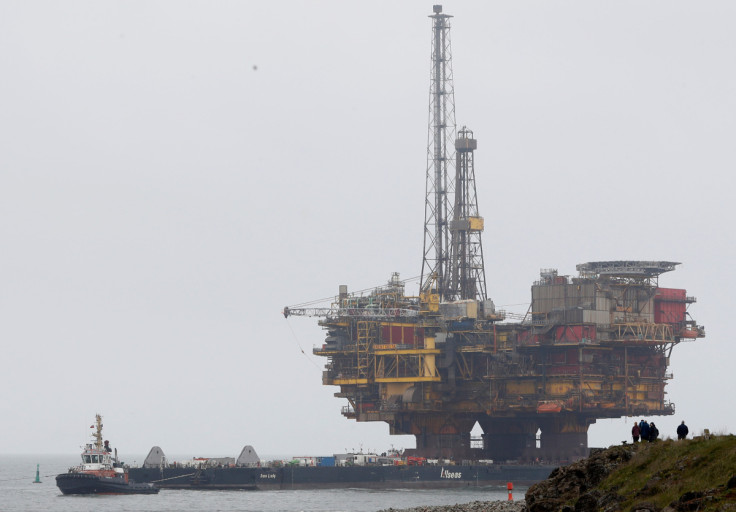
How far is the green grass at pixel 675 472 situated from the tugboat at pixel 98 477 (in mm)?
75842

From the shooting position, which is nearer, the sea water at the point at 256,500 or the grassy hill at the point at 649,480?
the grassy hill at the point at 649,480

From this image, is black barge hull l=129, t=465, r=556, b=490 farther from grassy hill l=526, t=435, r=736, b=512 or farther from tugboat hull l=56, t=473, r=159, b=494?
grassy hill l=526, t=435, r=736, b=512

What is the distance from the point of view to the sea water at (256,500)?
96.8 metres

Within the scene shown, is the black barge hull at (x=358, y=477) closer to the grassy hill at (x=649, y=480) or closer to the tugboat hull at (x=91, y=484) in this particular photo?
the tugboat hull at (x=91, y=484)

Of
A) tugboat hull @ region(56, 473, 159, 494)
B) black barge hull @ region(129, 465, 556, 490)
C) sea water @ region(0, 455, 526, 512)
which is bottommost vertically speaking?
sea water @ region(0, 455, 526, 512)

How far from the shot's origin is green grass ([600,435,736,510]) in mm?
36344

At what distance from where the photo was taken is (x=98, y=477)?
4348 inches

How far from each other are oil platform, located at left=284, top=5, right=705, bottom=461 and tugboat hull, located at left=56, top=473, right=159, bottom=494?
2630cm

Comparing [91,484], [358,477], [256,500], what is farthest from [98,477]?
[358,477]

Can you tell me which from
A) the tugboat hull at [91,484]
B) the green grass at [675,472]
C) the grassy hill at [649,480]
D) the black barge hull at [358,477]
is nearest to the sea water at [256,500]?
the tugboat hull at [91,484]

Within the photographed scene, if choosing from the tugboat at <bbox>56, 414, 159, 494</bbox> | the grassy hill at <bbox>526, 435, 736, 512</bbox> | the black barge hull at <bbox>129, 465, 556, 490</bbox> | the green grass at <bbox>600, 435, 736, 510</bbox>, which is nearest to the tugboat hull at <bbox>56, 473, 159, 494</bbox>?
the tugboat at <bbox>56, 414, 159, 494</bbox>

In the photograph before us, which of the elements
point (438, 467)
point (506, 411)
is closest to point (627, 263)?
point (506, 411)

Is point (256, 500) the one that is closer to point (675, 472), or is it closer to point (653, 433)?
point (653, 433)

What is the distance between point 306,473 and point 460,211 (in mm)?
32480
